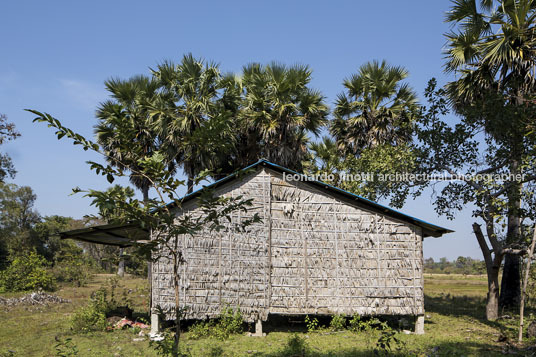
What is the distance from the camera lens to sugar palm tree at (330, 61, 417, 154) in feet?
63.1

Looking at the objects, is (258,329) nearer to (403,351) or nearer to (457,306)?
(403,351)

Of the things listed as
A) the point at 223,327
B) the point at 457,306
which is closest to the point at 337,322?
the point at 223,327

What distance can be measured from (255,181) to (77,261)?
1794 centimetres

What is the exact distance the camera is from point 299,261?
36.7ft

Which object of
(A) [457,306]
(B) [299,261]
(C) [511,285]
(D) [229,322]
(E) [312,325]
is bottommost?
(A) [457,306]

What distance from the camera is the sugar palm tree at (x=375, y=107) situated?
19219 millimetres

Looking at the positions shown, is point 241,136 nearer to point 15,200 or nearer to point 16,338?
point 16,338

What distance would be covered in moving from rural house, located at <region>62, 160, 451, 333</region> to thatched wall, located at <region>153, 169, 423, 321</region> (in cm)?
3

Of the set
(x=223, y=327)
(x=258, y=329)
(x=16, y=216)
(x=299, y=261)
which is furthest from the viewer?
(x=16, y=216)

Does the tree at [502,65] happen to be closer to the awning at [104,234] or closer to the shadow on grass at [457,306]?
the shadow on grass at [457,306]

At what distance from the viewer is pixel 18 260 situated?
2066 cm

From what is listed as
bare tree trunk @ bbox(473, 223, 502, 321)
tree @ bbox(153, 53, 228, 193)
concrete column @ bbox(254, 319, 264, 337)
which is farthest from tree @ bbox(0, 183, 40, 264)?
bare tree trunk @ bbox(473, 223, 502, 321)

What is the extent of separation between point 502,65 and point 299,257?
9.53m

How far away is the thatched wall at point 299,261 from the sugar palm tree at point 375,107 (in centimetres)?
893
